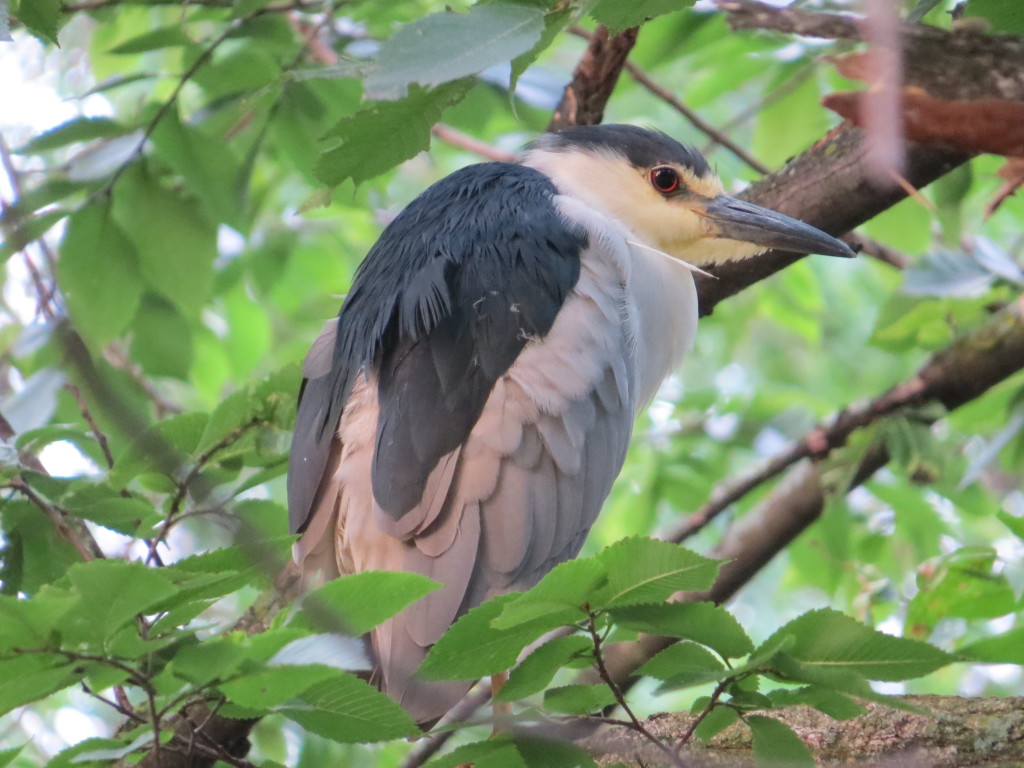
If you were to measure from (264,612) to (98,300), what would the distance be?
87cm

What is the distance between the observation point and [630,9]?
1.62 meters

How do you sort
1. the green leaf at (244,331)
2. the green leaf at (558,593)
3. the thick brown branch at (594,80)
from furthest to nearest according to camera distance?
the green leaf at (244,331) < the thick brown branch at (594,80) < the green leaf at (558,593)

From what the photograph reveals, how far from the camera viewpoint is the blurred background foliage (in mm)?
1909

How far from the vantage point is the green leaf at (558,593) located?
3.94 ft

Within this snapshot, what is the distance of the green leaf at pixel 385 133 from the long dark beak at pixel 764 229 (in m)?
0.99

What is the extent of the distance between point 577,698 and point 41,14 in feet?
4.78

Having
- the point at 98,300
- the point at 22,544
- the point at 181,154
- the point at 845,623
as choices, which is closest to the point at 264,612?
the point at 22,544

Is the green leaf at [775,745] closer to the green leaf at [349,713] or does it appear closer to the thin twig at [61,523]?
the green leaf at [349,713]

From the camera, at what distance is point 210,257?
275 cm

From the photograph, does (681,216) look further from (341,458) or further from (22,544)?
(22,544)

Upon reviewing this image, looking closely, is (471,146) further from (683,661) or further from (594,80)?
(683,661)

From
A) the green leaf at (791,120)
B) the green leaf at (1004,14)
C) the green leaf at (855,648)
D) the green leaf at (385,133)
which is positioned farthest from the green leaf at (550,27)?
the green leaf at (791,120)

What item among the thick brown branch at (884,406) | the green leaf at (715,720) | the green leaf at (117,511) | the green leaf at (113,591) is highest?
the green leaf at (113,591)

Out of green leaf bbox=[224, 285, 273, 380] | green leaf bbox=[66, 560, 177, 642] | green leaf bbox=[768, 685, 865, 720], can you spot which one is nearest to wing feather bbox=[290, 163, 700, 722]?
green leaf bbox=[768, 685, 865, 720]
